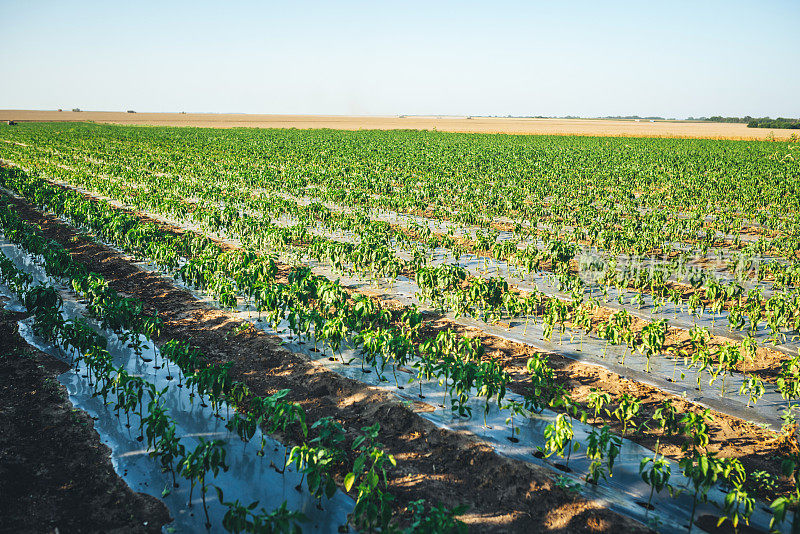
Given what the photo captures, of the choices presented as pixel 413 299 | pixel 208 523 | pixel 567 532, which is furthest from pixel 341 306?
pixel 567 532

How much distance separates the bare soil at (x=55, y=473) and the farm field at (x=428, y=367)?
0.24 metres

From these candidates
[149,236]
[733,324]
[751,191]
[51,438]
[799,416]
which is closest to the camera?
[51,438]

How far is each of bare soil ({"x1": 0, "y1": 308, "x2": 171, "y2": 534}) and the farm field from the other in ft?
0.77

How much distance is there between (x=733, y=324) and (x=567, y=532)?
670 cm

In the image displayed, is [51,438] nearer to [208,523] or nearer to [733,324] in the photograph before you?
[208,523]

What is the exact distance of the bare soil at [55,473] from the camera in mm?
4754

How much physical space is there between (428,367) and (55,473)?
4671 millimetres

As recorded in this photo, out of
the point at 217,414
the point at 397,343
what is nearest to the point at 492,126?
the point at 397,343

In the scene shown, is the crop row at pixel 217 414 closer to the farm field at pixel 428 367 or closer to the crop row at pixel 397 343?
the farm field at pixel 428 367

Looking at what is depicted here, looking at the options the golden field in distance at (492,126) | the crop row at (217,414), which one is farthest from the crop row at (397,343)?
the golden field in distance at (492,126)

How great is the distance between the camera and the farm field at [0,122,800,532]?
199 inches

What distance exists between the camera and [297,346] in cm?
858

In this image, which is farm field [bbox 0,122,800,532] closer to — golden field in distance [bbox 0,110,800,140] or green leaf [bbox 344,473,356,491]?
green leaf [bbox 344,473,356,491]

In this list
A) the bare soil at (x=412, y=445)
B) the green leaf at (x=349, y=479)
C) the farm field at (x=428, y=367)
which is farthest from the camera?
the farm field at (x=428, y=367)
